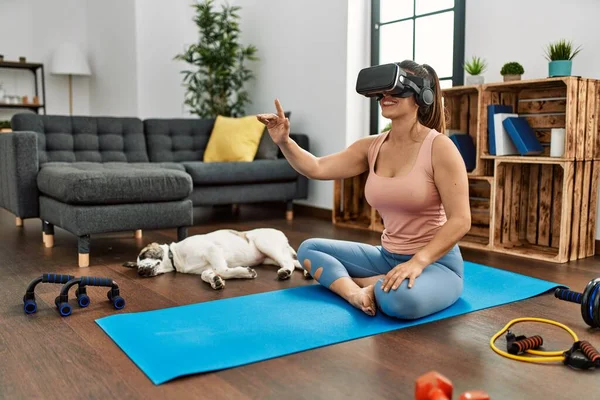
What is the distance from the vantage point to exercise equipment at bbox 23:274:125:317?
225 cm

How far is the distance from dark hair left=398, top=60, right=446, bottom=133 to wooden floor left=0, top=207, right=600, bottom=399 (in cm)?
76

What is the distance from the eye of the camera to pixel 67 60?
723 cm

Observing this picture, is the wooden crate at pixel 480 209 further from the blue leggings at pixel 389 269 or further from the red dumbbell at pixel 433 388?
the red dumbbell at pixel 433 388

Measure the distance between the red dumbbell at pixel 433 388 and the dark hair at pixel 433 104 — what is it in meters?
1.21

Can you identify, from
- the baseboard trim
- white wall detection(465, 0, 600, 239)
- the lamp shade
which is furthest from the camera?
the lamp shade

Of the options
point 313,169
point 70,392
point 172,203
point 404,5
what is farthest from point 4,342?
point 404,5

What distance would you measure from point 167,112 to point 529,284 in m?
4.83

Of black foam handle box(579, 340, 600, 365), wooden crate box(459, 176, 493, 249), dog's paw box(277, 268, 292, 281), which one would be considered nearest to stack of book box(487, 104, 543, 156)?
wooden crate box(459, 176, 493, 249)

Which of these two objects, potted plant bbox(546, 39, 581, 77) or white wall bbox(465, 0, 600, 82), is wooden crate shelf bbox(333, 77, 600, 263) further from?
white wall bbox(465, 0, 600, 82)

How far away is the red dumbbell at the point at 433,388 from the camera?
131 cm

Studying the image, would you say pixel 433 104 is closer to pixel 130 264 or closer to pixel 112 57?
pixel 130 264

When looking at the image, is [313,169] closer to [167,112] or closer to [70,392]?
[70,392]

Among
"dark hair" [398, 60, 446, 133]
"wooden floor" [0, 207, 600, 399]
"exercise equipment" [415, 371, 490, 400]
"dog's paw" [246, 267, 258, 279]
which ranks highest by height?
"dark hair" [398, 60, 446, 133]

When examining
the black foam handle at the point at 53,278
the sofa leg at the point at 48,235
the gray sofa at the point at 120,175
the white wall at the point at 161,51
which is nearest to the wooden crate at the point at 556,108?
the gray sofa at the point at 120,175
